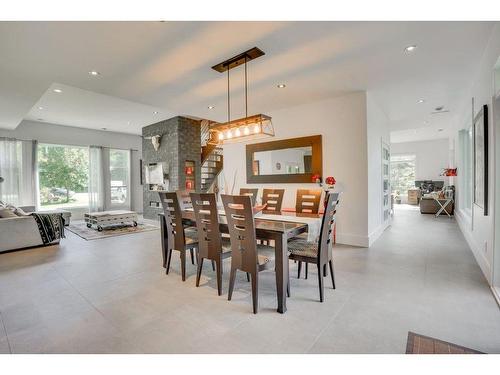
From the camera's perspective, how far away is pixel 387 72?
11.8ft

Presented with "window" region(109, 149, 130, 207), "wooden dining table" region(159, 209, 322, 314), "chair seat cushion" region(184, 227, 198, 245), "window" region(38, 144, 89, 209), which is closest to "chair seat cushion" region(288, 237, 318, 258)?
"wooden dining table" region(159, 209, 322, 314)

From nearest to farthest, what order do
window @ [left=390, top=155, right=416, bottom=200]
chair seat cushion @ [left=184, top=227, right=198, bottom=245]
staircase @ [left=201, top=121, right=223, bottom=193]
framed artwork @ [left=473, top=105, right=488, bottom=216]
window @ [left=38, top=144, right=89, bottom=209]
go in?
framed artwork @ [left=473, top=105, right=488, bottom=216], chair seat cushion @ [left=184, top=227, right=198, bottom=245], window @ [left=38, top=144, right=89, bottom=209], staircase @ [left=201, top=121, right=223, bottom=193], window @ [left=390, top=155, right=416, bottom=200]

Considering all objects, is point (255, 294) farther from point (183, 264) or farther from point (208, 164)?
point (208, 164)

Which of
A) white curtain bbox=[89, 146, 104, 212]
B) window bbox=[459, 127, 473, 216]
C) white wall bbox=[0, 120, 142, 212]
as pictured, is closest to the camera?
window bbox=[459, 127, 473, 216]

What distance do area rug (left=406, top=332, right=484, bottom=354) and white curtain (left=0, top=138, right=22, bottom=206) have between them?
8.85m

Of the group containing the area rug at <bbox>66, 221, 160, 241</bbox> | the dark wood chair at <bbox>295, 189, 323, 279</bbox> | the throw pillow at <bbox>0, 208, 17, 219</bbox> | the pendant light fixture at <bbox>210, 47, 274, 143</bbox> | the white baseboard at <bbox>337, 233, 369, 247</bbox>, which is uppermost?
the pendant light fixture at <bbox>210, 47, 274, 143</bbox>

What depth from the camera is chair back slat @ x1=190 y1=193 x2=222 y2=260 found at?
260 centimetres

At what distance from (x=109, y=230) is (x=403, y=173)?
468 inches

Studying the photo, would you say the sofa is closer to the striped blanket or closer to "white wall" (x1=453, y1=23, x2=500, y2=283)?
the striped blanket

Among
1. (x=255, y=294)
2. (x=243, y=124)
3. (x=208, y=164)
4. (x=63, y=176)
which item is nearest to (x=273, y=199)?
(x=243, y=124)

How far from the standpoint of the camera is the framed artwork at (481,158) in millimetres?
2858

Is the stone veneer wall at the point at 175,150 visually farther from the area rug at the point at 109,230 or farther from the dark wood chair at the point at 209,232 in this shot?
the dark wood chair at the point at 209,232

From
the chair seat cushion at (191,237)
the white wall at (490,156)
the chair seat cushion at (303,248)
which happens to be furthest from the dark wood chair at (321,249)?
the white wall at (490,156)
